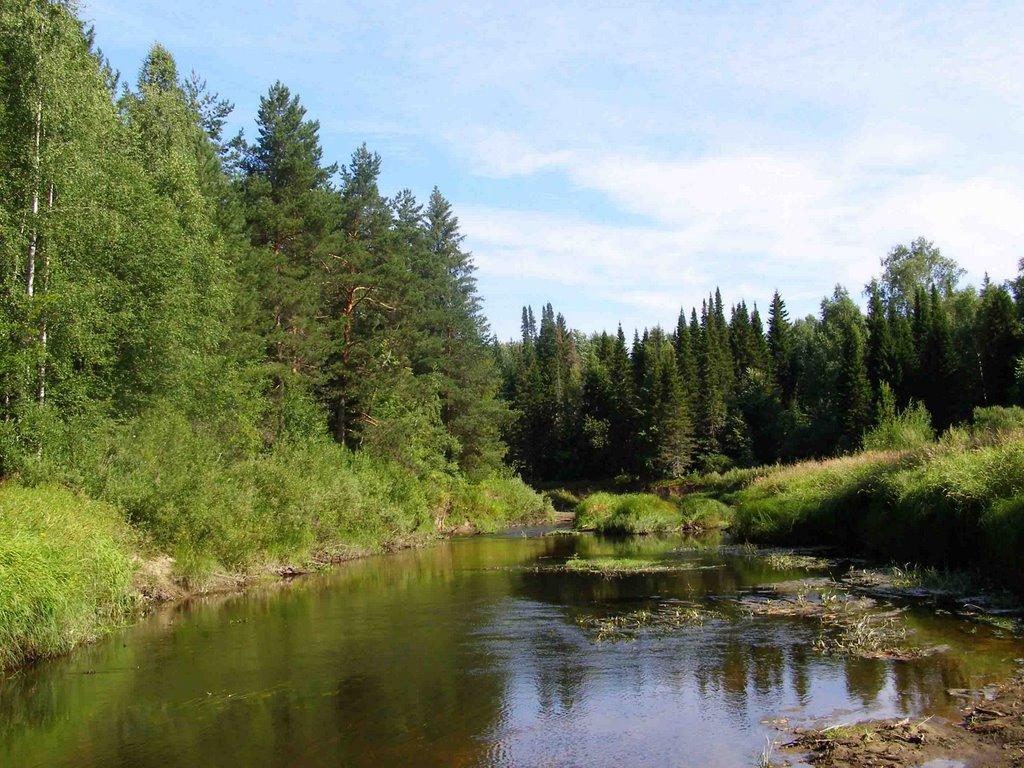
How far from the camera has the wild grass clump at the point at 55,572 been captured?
14.8 metres

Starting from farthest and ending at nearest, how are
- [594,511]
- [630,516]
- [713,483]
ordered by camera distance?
[713,483], [594,511], [630,516]

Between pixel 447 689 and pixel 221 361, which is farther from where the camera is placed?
pixel 221 361

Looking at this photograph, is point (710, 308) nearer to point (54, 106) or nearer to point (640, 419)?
point (640, 419)

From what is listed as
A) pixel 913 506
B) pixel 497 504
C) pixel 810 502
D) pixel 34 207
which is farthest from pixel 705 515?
pixel 34 207

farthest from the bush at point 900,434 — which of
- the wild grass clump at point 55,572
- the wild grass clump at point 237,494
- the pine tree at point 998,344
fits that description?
the wild grass clump at point 55,572

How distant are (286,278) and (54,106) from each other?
1515 centimetres

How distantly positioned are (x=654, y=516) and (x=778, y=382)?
63.7 metres

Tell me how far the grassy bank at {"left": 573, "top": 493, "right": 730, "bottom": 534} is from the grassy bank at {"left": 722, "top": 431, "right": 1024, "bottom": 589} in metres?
6.02

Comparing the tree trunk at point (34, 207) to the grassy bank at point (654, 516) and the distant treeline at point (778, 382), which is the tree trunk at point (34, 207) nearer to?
the grassy bank at point (654, 516)

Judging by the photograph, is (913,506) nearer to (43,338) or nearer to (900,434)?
(900,434)

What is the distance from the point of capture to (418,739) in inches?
453

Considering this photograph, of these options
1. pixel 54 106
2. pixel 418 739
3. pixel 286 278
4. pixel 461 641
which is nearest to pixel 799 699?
pixel 418 739

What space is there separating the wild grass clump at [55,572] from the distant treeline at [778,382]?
4780 cm

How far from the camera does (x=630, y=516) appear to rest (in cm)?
4581
